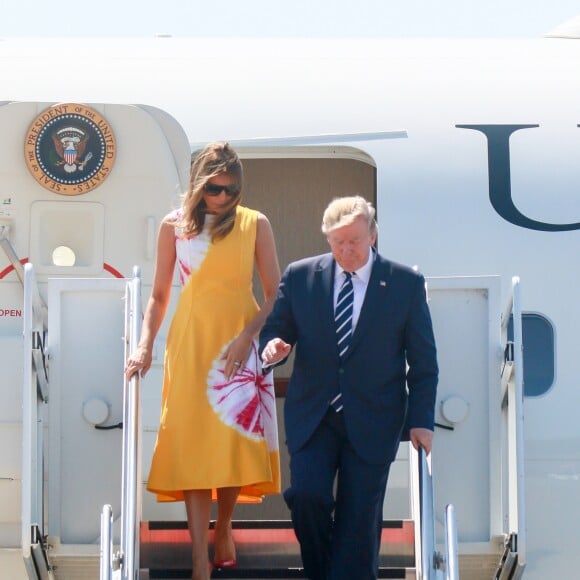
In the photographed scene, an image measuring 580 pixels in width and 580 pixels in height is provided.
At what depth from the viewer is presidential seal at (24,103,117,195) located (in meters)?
6.62

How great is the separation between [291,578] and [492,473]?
1.07 m

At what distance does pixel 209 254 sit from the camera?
5.44 metres

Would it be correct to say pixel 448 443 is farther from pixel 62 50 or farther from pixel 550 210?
pixel 62 50

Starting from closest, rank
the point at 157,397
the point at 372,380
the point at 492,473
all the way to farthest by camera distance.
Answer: the point at 372,380, the point at 492,473, the point at 157,397

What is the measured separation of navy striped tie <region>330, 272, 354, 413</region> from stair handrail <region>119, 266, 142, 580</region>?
0.86 m

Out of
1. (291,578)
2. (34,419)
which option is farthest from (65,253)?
(291,578)

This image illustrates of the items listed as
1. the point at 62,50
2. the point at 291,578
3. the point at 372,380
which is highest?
the point at 62,50

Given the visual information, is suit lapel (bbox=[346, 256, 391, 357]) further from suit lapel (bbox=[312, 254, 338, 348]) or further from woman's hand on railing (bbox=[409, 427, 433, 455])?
woman's hand on railing (bbox=[409, 427, 433, 455])

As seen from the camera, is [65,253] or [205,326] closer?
[205,326]

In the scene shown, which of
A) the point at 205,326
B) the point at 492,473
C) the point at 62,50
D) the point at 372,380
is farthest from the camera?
the point at 62,50

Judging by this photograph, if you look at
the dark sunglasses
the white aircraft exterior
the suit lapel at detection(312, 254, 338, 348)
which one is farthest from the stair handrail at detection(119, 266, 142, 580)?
the white aircraft exterior

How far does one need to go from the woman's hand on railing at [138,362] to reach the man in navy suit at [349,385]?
55 cm

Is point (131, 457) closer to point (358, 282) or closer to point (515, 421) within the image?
point (358, 282)

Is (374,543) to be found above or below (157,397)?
below
